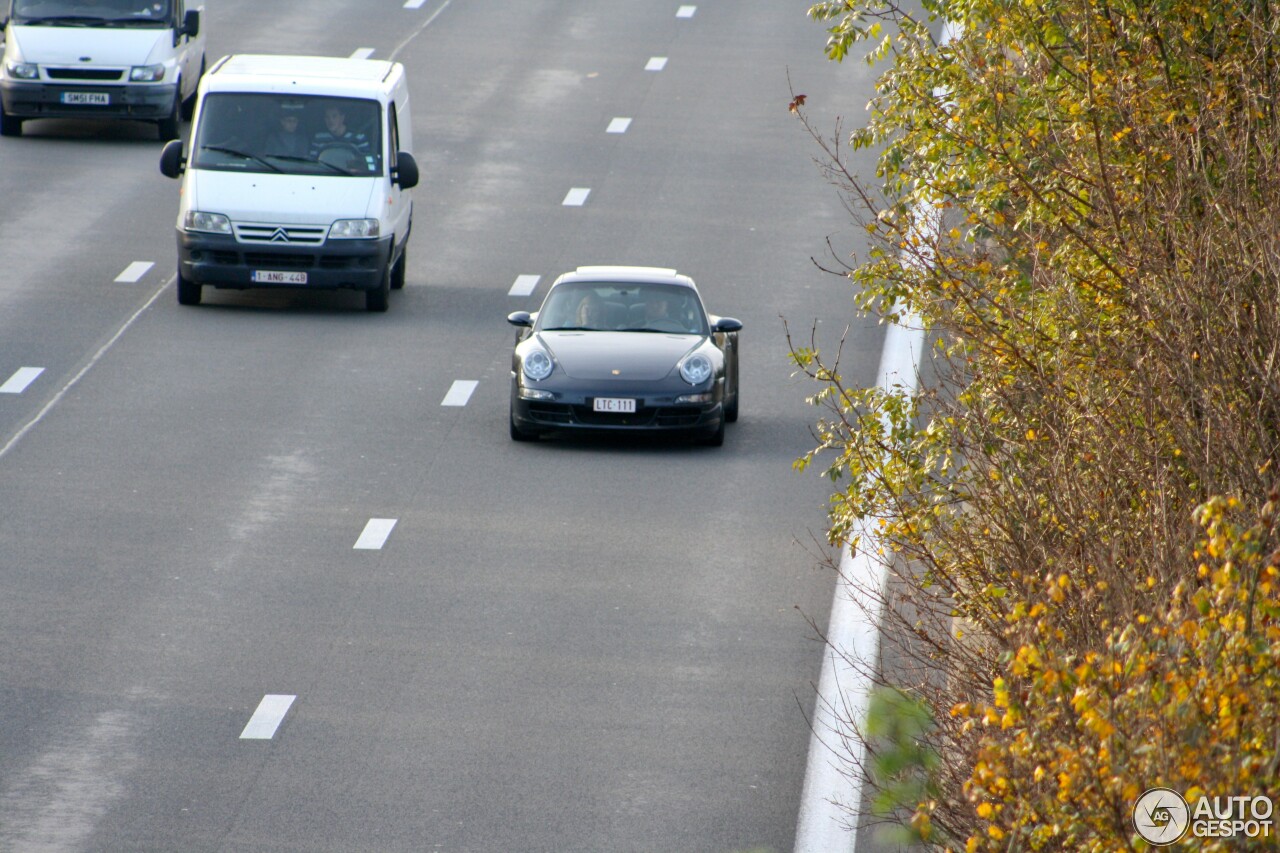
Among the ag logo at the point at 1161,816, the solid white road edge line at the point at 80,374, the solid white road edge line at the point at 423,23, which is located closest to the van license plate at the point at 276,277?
the solid white road edge line at the point at 80,374

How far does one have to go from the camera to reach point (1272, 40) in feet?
34.6

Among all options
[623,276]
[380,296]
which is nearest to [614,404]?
[623,276]

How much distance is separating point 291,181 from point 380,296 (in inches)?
61.6

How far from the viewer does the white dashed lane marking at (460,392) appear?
20.4 metres

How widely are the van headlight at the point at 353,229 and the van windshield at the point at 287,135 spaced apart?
0.69 meters

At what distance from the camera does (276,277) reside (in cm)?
2319

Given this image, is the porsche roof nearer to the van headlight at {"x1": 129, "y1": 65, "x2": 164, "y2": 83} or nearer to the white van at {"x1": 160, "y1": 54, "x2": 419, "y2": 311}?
the white van at {"x1": 160, "y1": 54, "x2": 419, "y2": 311}

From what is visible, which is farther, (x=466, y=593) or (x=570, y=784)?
(x=466, y=593)

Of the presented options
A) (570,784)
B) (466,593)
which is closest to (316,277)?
(466,593)

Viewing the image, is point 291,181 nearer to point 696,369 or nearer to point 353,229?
point 353,229

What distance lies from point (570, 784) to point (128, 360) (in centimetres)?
1110

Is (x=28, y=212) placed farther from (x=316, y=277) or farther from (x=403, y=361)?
(x=403, y=361)

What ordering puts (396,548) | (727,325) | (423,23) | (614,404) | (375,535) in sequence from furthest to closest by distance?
(423,23) → (727,325) → (614,404) → (375,535) → (396,548)

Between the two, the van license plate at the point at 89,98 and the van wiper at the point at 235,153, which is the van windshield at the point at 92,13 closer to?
the van license plate at the point at 89,98
